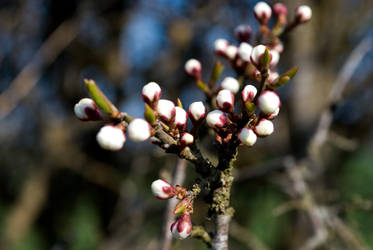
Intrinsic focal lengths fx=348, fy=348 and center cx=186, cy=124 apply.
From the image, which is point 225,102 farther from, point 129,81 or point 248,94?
point 129,81

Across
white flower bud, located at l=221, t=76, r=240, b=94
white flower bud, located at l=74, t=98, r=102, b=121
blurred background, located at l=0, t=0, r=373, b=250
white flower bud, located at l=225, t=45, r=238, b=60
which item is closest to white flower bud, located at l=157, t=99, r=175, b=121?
white flower bud, located at l=74, t=98, r=102, b=121

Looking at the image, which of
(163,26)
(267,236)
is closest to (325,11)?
(163,26)

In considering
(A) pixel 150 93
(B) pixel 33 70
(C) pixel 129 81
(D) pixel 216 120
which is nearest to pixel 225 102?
(D) pixel 216 120

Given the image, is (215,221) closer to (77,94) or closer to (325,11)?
(325,11)

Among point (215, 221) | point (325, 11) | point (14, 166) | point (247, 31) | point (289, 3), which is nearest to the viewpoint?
point (215, 221)

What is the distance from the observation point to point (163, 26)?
379 centimetres

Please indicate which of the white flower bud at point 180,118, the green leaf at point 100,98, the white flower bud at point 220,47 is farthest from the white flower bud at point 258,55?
the white flower bud at point 220,47

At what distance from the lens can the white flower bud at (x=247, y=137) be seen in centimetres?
61

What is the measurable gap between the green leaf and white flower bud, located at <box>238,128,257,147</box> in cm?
22

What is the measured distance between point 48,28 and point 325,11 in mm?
2912

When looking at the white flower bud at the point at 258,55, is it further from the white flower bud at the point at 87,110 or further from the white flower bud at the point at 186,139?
the white flower bud at the point at 87,110

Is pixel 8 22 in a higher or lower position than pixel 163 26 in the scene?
lower

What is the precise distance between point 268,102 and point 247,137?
0.24 ft

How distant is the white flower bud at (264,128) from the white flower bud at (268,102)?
0.14 feet
